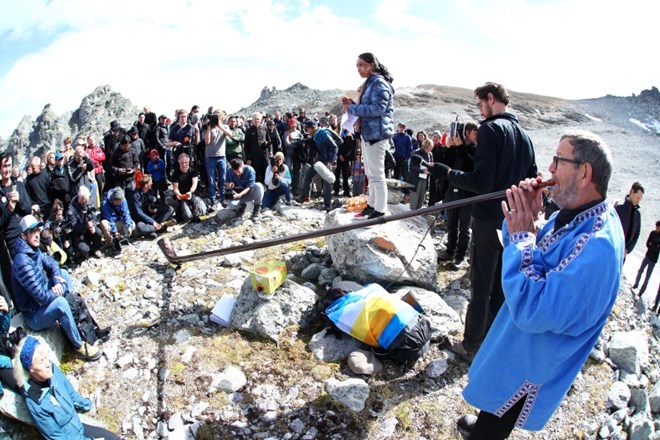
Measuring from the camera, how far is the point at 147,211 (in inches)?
384

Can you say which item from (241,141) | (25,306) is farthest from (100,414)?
(241,141)

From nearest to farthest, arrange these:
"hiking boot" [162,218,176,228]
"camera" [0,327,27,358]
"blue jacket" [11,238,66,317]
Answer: "camera" [0,327,27,358] < "blue jacket" [11,238,66,317] < "hiking boot" [162,218,176,228]

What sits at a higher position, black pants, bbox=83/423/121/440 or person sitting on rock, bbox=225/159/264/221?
person sitting on rock, bbox=225/159/264/221

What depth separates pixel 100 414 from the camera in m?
4.52

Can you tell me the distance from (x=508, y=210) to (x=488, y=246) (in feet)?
6.34

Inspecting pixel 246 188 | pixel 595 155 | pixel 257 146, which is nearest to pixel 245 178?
pixel 246 188

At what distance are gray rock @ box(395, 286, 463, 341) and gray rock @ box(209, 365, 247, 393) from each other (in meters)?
2.47

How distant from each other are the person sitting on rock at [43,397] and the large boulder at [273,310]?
221cm

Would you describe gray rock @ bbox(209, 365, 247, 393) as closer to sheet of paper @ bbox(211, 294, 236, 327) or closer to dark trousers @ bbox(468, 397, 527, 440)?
sheet of paper @ bbox(211, 294, 236, 327)

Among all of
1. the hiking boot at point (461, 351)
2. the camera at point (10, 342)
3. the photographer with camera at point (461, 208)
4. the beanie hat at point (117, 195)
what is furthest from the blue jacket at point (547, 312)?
the beanie hat at point (117, 195)

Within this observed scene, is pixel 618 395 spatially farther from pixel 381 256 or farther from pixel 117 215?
pixel 117 215

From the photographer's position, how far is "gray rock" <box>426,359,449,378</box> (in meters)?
5.07

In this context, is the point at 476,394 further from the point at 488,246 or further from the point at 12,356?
the point at 12,356

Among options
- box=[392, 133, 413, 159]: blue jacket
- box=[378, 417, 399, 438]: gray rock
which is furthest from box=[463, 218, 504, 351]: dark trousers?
box=[392, 133, 413, 159]: blue jacket
